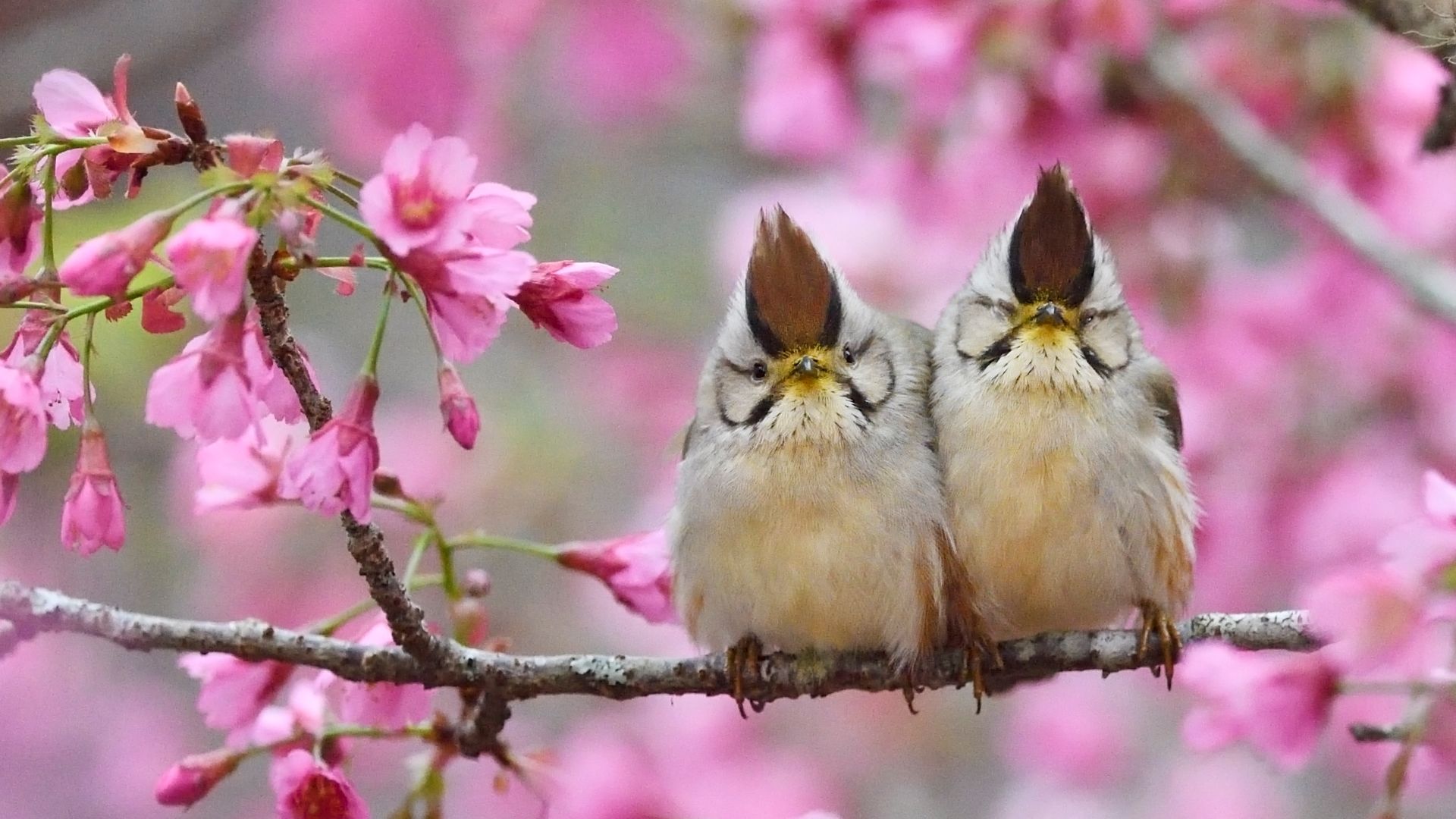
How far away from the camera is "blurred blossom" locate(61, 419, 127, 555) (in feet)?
4.14

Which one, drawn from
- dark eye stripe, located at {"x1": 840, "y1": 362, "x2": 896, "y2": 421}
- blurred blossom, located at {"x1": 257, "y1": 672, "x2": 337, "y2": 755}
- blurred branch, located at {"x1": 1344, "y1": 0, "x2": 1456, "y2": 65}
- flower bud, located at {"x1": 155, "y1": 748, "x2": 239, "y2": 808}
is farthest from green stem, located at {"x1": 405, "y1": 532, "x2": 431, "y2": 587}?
blurred branch, located at {"x1": 1344, "y1": 0, "x2": 1456, "y2": 65}

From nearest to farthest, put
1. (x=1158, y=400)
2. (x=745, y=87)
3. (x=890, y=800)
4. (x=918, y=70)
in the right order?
(x=1158, y=400) → (x=918, y=70) → (x=745, y=87) → (x=890, y=800)

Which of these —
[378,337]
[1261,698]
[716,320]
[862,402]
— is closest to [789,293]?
[862,402]

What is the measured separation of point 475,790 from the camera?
133 inches

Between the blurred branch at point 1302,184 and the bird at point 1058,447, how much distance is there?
0.41 meters

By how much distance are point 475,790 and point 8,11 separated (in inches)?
71.8

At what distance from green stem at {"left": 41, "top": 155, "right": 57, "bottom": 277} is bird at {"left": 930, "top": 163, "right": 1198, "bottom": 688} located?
1031 mm

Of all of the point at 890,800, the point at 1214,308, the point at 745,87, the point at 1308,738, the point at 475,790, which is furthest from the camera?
the point at 890,800

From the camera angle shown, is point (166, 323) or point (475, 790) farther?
point (475, 790)

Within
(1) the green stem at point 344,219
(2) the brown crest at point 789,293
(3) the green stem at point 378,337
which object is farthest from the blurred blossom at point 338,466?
(2) the brown crest at point 789,293

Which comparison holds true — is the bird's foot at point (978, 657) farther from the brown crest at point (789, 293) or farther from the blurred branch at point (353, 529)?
the blurred branch at point (353, 529)

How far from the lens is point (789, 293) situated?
1.92 meters

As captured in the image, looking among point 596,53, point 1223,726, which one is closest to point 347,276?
point 1223,726

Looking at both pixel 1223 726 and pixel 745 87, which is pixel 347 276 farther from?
pixel 745 87
